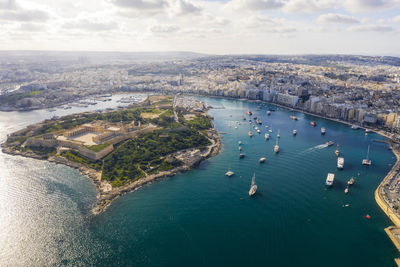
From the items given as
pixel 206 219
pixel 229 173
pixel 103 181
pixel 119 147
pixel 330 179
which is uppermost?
pixel 119 147

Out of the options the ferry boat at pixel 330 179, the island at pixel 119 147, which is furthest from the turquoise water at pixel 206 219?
the island at pixel 119 147

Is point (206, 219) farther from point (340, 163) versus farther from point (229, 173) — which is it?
point (340, 163)

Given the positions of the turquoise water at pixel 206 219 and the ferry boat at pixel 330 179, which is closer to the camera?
the turquoise water at pixel 206 219

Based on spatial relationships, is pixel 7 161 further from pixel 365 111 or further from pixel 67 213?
pixel 365 111

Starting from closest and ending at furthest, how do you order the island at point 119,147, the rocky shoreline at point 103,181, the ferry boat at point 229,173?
the rocky shoreline at point 103,181 → the island at point 119,147 → the ferry boat at point 229,173

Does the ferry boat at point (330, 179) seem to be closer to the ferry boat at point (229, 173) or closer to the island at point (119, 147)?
the ferry boat at point (229, 173)

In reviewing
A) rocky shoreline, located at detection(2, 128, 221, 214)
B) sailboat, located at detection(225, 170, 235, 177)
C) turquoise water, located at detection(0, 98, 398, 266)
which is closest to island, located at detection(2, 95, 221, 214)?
rocky shoreline, located at detection(2, 128, 221, 214)

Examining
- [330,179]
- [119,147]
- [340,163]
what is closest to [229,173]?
[330,179]
